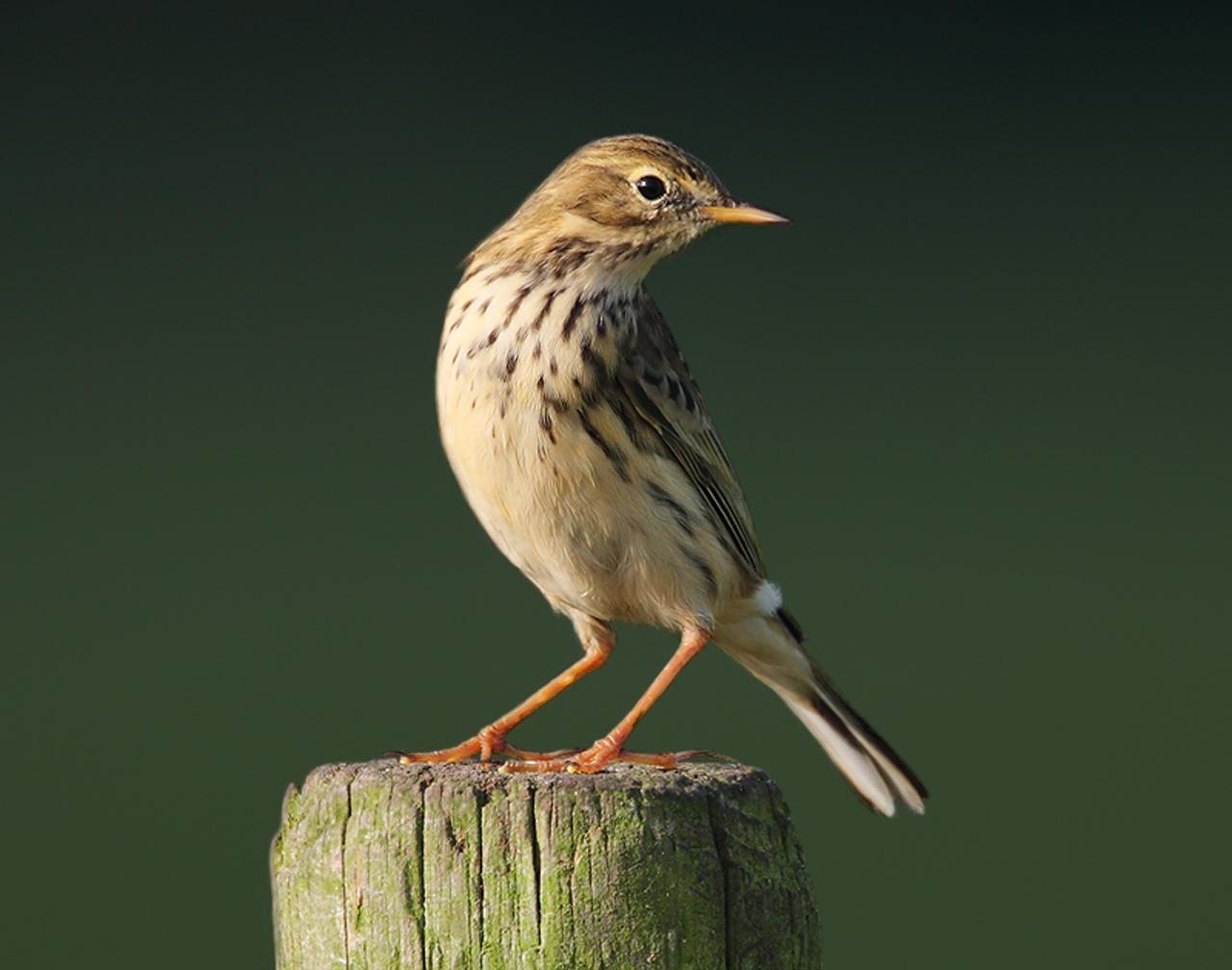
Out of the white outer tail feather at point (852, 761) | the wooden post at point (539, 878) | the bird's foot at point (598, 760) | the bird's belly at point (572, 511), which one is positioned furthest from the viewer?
the white outer tail feather at point (852, 761)

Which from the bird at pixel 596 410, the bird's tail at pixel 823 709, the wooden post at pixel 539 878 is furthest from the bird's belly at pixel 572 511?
the wooden post at pixel 539 878

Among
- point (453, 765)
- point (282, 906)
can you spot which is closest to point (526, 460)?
point (453, 765)

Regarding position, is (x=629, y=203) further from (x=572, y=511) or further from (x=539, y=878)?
(x=539, y=878)

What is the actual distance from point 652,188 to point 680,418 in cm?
54

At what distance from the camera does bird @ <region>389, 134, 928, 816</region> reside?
3820 mm

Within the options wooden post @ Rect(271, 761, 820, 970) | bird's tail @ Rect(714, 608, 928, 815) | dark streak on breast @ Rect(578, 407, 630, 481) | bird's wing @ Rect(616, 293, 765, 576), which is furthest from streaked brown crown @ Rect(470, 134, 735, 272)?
wooden post @ Rect(271, 761, 820, 970)

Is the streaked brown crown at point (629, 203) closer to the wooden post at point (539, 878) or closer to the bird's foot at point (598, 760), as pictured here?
the bird's foot at point (598, 760)

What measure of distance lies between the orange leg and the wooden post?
306mm

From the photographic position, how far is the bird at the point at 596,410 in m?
3.82

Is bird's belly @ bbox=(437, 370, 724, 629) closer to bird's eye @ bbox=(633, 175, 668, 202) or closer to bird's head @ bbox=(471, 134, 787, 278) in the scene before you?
bird's head @ bbox=(471, 134, 787, 278)

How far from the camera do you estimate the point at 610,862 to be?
2703 millimetres

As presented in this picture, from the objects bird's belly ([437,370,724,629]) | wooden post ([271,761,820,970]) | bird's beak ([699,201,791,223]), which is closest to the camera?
wooden post ([271,761,820,970])

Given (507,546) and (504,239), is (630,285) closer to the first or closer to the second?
(504,239)

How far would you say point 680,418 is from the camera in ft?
13.4
